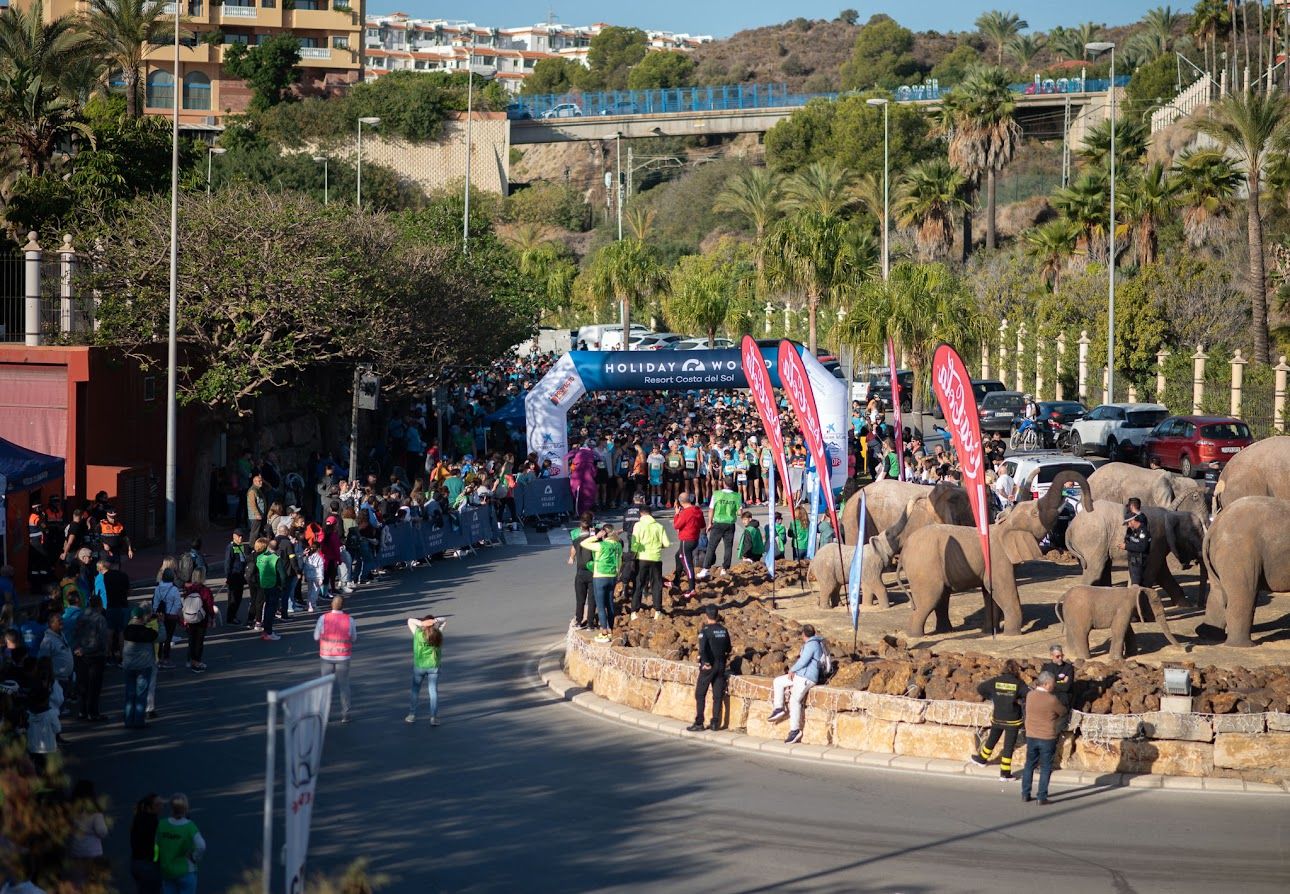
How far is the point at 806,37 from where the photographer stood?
167 metres

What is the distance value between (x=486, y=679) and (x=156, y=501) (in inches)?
524

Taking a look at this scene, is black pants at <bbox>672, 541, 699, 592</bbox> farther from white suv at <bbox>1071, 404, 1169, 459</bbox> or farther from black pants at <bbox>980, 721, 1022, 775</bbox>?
white suv at <bbox>1071, 404, 1169, 459</bbox>

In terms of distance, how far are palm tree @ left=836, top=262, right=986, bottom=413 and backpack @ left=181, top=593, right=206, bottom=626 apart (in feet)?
94.9

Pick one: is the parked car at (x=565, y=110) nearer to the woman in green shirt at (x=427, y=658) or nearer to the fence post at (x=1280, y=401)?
the fence post at (x=1280, y=401)

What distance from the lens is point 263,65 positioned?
3548 inches

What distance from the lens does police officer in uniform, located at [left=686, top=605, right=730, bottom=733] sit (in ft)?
52.7

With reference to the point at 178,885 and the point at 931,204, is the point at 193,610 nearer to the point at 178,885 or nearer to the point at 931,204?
the point at 178,885

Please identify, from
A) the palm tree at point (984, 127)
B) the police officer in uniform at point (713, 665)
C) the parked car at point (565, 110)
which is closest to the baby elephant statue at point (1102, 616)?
the police officer in uniform at point (713, 665)

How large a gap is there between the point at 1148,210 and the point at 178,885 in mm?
47424

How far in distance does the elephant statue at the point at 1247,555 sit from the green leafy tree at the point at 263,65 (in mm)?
80573

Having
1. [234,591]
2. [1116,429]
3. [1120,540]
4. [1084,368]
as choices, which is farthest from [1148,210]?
[234,591]

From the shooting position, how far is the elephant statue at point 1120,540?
19797mm

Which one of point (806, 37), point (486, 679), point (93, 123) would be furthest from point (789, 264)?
point (806, 37)

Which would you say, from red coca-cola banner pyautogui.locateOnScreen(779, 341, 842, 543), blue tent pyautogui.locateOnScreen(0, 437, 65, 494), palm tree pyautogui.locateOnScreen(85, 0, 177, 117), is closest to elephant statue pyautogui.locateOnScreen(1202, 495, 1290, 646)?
red coca-cola banner pyautogui.locateOnScreen(779, 341, 842, 543)
